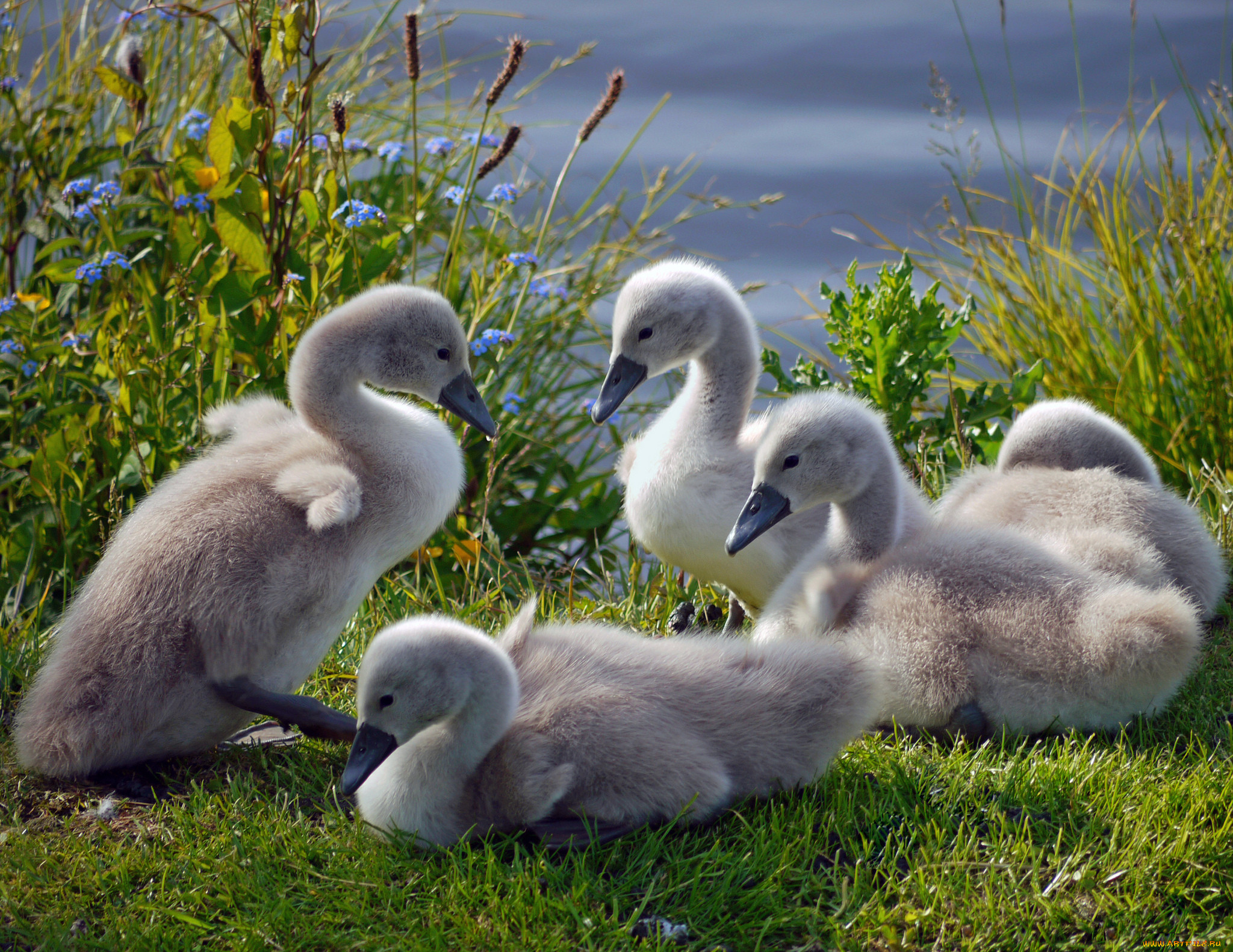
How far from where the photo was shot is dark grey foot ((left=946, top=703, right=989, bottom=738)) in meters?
3.13

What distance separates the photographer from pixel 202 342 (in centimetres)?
456

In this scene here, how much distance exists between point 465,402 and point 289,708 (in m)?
1.10

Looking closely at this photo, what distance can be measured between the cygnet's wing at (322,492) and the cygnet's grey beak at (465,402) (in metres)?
0.51

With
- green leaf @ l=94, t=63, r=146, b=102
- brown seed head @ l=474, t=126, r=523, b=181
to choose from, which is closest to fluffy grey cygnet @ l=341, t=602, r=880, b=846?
brown seed head @ l=474, t=126, r=523, b=181

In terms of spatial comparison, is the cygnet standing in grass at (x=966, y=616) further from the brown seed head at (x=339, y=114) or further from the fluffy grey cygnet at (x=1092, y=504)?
the brown seed head at (x=339, y=114)

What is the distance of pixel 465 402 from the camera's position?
3604mm

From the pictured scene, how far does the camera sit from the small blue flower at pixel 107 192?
4512 millimetres

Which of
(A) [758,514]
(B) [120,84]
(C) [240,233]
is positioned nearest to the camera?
Result: (A) [758,514]

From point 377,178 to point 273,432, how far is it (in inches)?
161

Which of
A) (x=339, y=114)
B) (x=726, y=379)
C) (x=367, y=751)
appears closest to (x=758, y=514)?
(x=726, y=379)

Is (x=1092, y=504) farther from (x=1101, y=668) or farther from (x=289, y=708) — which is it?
(x=289, y=708)

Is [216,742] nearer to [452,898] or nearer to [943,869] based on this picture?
[452,898]

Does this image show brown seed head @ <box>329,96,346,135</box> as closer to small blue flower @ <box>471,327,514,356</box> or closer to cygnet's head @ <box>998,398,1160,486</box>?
small blue flower @ <box>471,327,514,356</box>

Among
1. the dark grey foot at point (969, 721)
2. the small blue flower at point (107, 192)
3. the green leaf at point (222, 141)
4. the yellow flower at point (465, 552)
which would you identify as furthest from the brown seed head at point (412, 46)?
the dark grey foot at point (969, 721)
